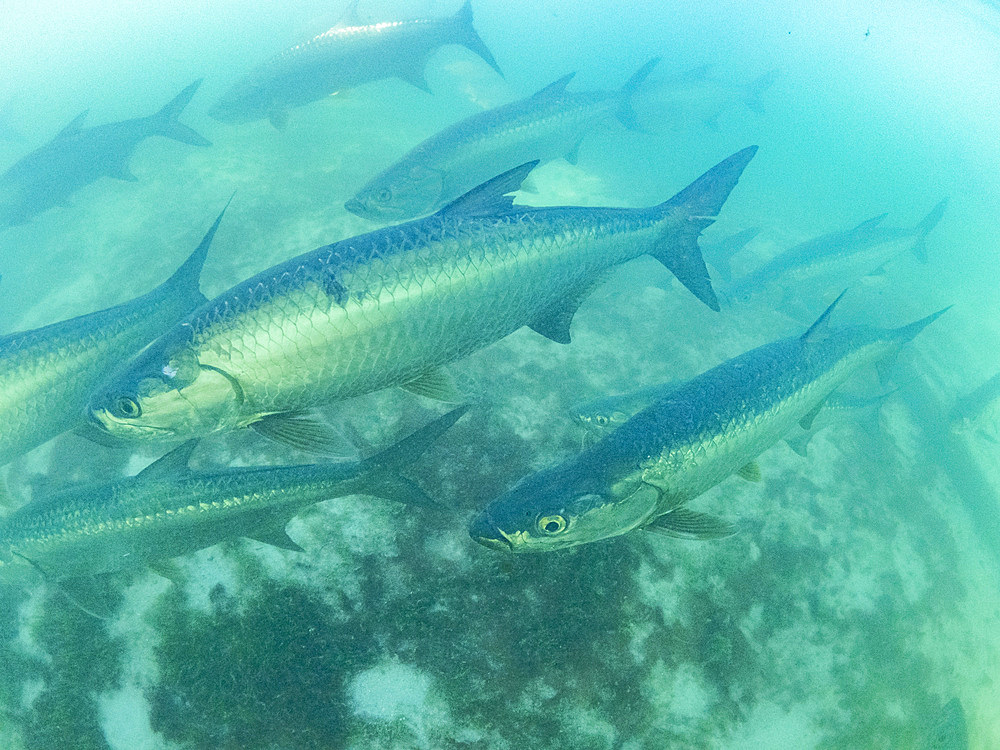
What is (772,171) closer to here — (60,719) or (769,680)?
(769,680)

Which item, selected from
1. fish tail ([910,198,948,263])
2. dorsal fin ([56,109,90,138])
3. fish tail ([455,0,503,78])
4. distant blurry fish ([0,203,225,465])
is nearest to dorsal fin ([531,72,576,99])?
fish tail ([455,0,503,78])

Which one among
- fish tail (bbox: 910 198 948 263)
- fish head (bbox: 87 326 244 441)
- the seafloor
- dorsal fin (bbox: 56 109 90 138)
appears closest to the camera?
fish head (bbox: 87 326 244 441)

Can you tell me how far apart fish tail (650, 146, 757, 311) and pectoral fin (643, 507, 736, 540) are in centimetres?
176

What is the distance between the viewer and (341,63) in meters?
11.2

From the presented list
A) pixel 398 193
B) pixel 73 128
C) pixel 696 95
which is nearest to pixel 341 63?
pixel 398 193

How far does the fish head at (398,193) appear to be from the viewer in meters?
7.47

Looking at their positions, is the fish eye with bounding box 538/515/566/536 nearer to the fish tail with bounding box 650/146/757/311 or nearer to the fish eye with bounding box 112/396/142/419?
the fish tail with bounding box 650/146/757/311

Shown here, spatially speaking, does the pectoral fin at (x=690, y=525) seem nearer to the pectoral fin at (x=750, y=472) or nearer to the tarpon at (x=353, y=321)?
the pectoral fin at (x=750, y=472)

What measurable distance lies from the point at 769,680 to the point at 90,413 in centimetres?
657

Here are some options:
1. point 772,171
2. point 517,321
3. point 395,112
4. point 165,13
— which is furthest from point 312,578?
point 165,13

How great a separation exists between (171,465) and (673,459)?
412 centimetres

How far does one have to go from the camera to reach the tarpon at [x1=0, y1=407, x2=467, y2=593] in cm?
379

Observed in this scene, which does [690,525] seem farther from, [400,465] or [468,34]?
[468,34]

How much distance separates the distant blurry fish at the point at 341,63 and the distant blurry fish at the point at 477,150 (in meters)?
2.59
